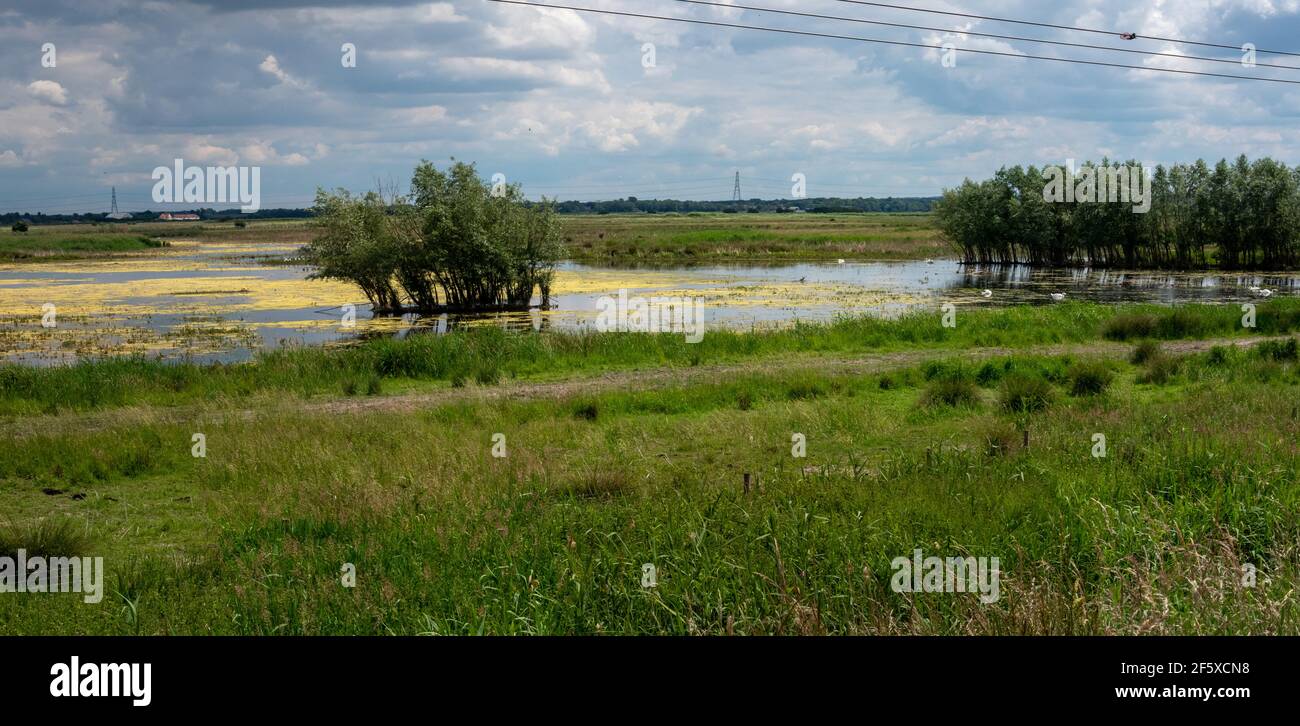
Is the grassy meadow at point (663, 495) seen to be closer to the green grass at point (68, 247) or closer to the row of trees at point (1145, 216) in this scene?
the row of trees at point (1145, 216)

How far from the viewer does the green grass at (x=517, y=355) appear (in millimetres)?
19312

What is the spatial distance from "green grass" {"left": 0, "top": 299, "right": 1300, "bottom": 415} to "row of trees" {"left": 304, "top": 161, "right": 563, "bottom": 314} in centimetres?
1683

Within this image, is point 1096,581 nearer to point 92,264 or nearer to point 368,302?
point 368,302

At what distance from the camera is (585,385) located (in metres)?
19.8

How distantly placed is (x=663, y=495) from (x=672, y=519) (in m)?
1.28

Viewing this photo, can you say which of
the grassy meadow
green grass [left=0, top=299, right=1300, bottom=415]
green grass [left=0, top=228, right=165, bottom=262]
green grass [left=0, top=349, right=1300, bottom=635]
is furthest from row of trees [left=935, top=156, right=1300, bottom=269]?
green grass [left=0, top=228, right=165, bottom=262]

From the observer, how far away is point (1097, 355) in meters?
22.5

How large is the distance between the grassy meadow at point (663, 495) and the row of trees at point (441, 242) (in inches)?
802

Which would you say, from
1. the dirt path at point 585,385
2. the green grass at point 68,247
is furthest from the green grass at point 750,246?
the dirt path at point 585,385

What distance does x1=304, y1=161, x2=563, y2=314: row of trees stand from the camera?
41031 millimetres

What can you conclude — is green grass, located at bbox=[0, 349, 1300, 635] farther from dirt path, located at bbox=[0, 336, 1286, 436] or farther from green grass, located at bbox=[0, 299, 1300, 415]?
green grass, located at bbox=[0, 299, 1300, 415]

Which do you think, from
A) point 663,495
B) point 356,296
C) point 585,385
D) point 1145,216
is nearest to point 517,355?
point 585,385

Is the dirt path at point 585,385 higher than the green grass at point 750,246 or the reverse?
the reverse
